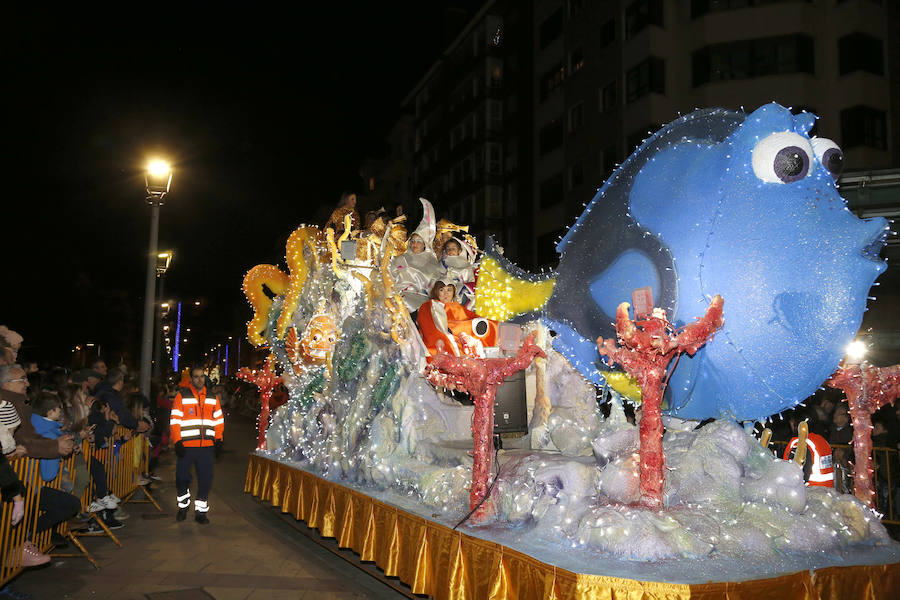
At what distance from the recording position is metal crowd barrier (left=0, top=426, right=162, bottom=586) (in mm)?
5547

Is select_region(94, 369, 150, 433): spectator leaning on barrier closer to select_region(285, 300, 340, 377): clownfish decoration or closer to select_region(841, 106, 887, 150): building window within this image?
select_region(285, 300, 340, 377): clownfish decoration

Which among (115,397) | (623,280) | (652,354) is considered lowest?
(115,397)

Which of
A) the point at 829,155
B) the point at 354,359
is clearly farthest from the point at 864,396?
the point at 354,359

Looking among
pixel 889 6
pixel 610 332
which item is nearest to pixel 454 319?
pixel 610 332

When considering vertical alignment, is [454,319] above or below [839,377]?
above

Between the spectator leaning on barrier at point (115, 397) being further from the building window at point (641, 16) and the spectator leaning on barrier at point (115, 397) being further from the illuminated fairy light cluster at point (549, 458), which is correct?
the building window at point (641, 16)

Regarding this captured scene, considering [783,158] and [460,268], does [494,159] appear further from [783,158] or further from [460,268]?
[783,158]

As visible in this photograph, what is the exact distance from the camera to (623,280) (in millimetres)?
5641

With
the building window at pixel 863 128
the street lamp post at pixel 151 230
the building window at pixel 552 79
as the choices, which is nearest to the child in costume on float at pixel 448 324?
the street lamp post at pixel 151 230

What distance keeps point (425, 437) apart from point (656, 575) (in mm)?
3341

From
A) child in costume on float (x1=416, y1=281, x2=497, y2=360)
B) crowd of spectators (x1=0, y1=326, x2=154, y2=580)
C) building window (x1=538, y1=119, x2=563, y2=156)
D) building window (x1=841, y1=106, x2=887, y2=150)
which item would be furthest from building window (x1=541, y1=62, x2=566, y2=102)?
crowd of spectators (x1=0, y1=326, x2=154, y2=580)

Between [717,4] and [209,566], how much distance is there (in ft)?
62.8

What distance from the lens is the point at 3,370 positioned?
5750mm

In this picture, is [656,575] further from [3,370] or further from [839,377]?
[3,370]
